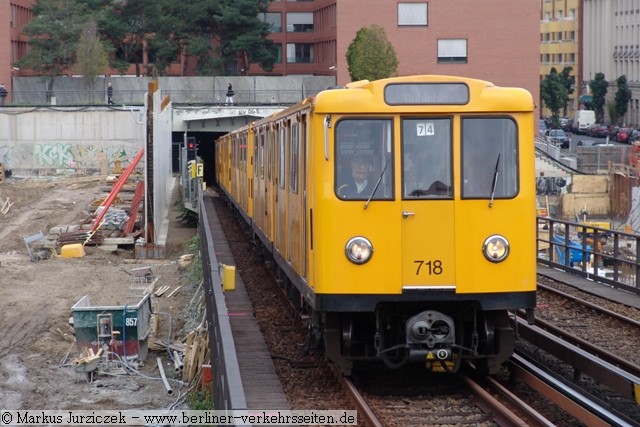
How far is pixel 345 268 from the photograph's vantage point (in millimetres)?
10625

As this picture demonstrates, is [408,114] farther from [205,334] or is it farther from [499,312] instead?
[205,334]

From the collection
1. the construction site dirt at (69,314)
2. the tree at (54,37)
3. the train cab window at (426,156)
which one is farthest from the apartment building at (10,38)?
the train cab window at (426,156)

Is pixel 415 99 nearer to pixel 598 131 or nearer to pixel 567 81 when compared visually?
pixel 598 131

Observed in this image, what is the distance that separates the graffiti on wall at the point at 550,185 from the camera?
6022cm

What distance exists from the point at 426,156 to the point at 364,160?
574 mm

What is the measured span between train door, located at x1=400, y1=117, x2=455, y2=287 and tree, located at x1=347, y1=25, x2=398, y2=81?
51974 mm

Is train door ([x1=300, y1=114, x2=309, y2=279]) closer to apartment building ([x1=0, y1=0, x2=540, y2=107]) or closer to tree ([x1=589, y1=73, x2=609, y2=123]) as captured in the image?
apartment building ([x1=0, y1=0, x2=540, y2=107])

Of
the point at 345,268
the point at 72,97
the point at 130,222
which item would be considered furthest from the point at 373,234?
the point at 72,97

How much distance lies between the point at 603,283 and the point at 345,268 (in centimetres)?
932

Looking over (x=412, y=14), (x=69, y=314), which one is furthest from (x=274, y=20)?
(x=69, y=314)

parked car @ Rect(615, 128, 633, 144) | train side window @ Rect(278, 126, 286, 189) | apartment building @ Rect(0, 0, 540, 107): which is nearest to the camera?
train side window @ Rect(278, 126, 286, 189)

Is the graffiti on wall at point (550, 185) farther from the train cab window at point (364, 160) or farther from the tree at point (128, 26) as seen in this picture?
the train cab window at point (364, 160)

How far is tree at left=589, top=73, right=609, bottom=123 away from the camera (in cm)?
9562

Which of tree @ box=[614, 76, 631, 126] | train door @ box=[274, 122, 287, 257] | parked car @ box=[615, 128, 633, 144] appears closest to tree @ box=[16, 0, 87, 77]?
parked car @ box=[615, 128, 633, 144]
